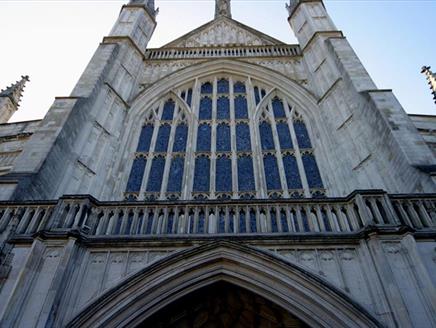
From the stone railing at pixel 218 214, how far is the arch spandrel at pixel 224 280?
0.53m

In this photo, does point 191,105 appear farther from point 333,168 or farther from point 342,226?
point 342,226

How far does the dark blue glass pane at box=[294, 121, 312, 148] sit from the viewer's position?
10484 mm

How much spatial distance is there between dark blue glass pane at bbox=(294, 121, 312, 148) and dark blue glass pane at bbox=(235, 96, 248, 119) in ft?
5.18

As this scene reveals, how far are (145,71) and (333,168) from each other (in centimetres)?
759

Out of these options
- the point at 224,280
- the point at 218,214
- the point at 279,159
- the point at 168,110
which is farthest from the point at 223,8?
the point at 224,280

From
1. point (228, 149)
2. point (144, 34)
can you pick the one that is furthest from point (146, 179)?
point (144, 34)

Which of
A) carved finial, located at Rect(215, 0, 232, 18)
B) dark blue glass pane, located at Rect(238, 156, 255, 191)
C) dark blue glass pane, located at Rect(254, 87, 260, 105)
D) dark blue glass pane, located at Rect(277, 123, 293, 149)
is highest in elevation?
carved finial, located at Rect(215, 0, 232, 18)

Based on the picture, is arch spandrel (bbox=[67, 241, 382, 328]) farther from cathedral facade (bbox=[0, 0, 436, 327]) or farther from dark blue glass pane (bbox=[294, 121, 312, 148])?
dark blue glass pane (bbox=[294, 121, 312, 148])

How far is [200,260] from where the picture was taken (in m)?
5.61

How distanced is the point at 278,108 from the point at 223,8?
8.99 metres

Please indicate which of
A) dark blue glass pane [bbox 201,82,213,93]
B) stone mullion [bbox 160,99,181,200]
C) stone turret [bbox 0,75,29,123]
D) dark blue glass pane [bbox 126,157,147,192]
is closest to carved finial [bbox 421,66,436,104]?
dark blue glass pane [bbox 201,82,213,93]

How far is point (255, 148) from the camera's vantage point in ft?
33.6

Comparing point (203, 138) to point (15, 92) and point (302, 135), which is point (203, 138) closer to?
point (302, 135)

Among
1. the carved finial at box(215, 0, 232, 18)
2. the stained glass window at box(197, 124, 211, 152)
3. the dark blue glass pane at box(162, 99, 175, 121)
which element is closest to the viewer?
the stained glass window at box(197, 124, 211, 152)
